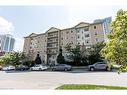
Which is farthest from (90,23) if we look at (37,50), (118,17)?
(118,17)

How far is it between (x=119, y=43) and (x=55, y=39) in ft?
109

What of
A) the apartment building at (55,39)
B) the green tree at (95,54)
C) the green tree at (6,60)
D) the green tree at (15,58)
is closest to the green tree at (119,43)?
the green tree at (95,54)

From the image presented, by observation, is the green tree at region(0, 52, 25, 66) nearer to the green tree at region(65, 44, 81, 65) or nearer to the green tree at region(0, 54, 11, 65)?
the green tree at region(0, 54, 11, 65)

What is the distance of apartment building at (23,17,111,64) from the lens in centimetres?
3177

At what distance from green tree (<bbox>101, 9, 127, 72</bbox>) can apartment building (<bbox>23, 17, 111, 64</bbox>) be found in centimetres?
2421

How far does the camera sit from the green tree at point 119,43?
575 centimetres

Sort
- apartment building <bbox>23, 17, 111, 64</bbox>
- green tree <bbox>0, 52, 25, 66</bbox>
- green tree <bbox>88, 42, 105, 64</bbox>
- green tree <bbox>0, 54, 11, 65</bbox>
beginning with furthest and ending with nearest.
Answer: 1. green tree <bbox>0, 54, 11, 65</bbox>
2. green tree <bbox>0, 52, 25, 66</bbox>
3. apartment building <bbox>23, 17, 111, 64</bbox>
4. green tree <bbox>88, 42, 105, 64</bbox>

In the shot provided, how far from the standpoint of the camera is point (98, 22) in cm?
2889

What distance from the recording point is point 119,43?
5.83m

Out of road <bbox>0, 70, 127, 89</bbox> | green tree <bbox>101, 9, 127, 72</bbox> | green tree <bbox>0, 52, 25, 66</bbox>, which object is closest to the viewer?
green tree <bbox>101, 9, 127, 72</bbox>

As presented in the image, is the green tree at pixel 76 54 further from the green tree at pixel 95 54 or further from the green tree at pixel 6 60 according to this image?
Result: the green tree at pixel 6 60

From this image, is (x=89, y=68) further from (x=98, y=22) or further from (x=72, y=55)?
(x=98, y=22)

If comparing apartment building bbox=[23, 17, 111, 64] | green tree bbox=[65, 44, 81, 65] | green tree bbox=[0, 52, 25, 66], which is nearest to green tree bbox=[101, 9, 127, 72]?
green tree bbox=[65, 44, 81, 65]

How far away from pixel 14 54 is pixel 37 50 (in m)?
5.29
